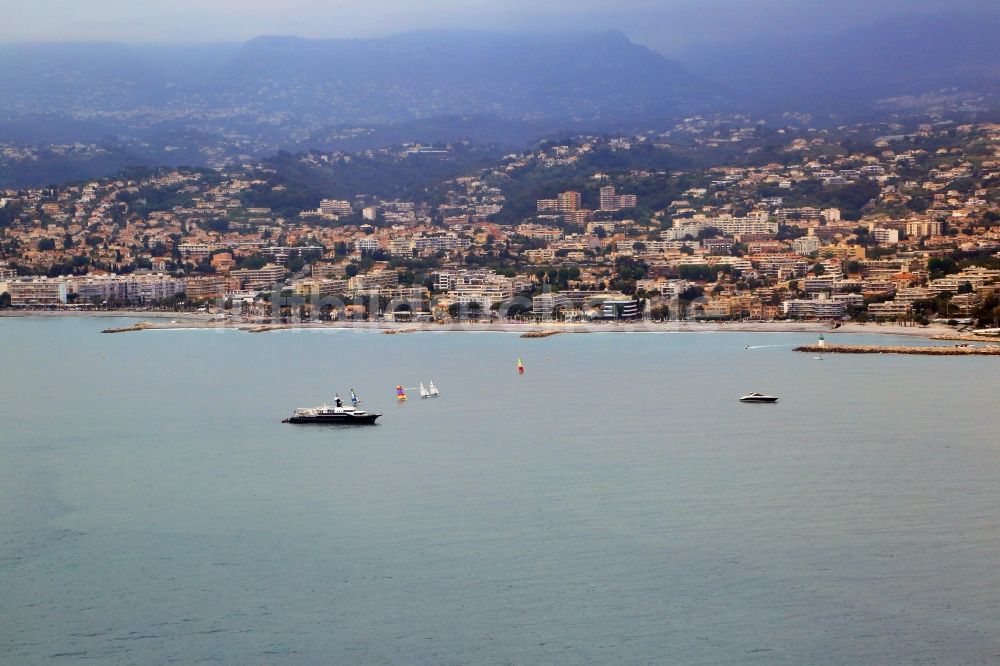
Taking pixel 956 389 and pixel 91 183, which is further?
pixel 91 183

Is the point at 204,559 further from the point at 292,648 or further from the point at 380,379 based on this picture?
the point at 380,379

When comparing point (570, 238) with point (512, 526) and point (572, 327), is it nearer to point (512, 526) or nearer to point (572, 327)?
point (572, 327)

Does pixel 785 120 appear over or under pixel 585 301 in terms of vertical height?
over

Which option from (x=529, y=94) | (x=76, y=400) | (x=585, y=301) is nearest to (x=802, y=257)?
(x=585, y=301)

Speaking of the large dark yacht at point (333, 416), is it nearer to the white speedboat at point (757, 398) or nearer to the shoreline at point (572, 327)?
the white speedboat at point (757, 398)

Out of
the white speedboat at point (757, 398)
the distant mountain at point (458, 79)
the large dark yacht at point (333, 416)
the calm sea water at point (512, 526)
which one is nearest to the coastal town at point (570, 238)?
the white speedboat at point (757, 398)

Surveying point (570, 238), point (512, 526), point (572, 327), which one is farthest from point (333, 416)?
point (570, 238)
